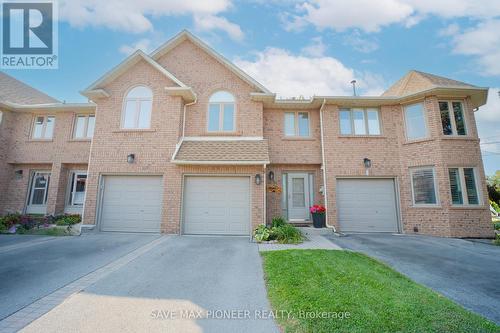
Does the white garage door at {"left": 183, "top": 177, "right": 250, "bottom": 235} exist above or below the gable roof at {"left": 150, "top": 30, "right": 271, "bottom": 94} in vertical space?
below

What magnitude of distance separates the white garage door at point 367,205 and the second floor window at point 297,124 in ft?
9.65

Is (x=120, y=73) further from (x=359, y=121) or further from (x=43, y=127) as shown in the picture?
(x=359, y=121)

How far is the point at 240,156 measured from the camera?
895 cm

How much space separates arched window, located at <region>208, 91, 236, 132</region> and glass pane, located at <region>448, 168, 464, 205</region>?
9648 mm

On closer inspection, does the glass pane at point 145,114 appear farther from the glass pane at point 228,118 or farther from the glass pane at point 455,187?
the glass pane at point 455,187

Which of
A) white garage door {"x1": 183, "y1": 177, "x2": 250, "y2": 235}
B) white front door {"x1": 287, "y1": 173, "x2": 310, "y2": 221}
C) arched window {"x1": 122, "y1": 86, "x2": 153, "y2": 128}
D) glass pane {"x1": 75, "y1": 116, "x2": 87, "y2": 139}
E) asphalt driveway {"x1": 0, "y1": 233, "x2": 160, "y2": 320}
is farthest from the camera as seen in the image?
glass pane {"x1": 75, "y1": 116, "x2": 87, "y2": 139}

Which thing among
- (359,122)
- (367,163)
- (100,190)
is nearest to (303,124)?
(359,122)

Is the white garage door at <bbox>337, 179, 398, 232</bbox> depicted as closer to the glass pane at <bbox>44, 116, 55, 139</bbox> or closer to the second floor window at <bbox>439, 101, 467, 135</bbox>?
the second floor window at <bbox>439, 101, 467, 135</bbox>

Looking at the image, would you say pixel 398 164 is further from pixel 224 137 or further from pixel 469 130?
pixel 224 137

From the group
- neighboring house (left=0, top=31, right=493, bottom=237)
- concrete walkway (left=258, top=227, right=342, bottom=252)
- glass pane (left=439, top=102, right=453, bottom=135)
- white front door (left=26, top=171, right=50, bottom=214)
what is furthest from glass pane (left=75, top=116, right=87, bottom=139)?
glass pane (left=439, top=102, right=453, bottom=135)

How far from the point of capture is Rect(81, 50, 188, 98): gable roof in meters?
9.68

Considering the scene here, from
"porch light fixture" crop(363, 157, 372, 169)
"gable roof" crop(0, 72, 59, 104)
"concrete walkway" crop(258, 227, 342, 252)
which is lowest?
"concrete walkway" crop(258, 227, 342, 252)

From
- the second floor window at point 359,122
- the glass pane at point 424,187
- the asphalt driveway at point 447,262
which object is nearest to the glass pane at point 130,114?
the second floor window at point 359,122

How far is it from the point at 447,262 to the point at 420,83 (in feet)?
27.2
